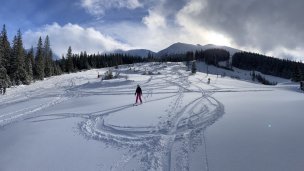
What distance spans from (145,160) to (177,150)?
1.62m

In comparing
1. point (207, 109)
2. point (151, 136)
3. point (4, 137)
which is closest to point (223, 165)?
point (151, 136)

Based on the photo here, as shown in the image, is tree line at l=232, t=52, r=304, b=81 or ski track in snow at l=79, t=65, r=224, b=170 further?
tree line at l=232, t=52, r=304, b=81

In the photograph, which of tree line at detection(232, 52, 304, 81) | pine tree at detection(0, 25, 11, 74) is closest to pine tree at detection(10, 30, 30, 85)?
pine tree at detection(0, 25, 11, 74)

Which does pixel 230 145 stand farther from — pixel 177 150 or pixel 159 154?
pixel 159 154

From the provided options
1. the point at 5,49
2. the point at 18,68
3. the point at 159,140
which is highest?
the point at 5,49

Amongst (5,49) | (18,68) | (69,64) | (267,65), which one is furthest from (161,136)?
(267,65)

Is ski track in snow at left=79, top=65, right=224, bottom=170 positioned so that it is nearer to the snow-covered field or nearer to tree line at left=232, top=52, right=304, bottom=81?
the snow-covered field

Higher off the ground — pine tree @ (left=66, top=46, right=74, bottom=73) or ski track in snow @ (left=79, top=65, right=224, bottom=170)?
pine tree @ (left=66, top=46, right=74, bottom=73)

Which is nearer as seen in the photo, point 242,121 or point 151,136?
point 151,136

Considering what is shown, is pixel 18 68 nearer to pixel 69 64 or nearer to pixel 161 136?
pixel 69 64

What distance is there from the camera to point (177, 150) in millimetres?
12250

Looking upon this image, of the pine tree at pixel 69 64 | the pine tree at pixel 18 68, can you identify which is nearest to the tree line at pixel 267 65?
the pine tree at pixel 69 64

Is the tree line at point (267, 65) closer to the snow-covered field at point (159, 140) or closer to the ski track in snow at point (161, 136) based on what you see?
the ski track in snow at point (161, 136)

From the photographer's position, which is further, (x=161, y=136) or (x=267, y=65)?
(x=267, y=65)
